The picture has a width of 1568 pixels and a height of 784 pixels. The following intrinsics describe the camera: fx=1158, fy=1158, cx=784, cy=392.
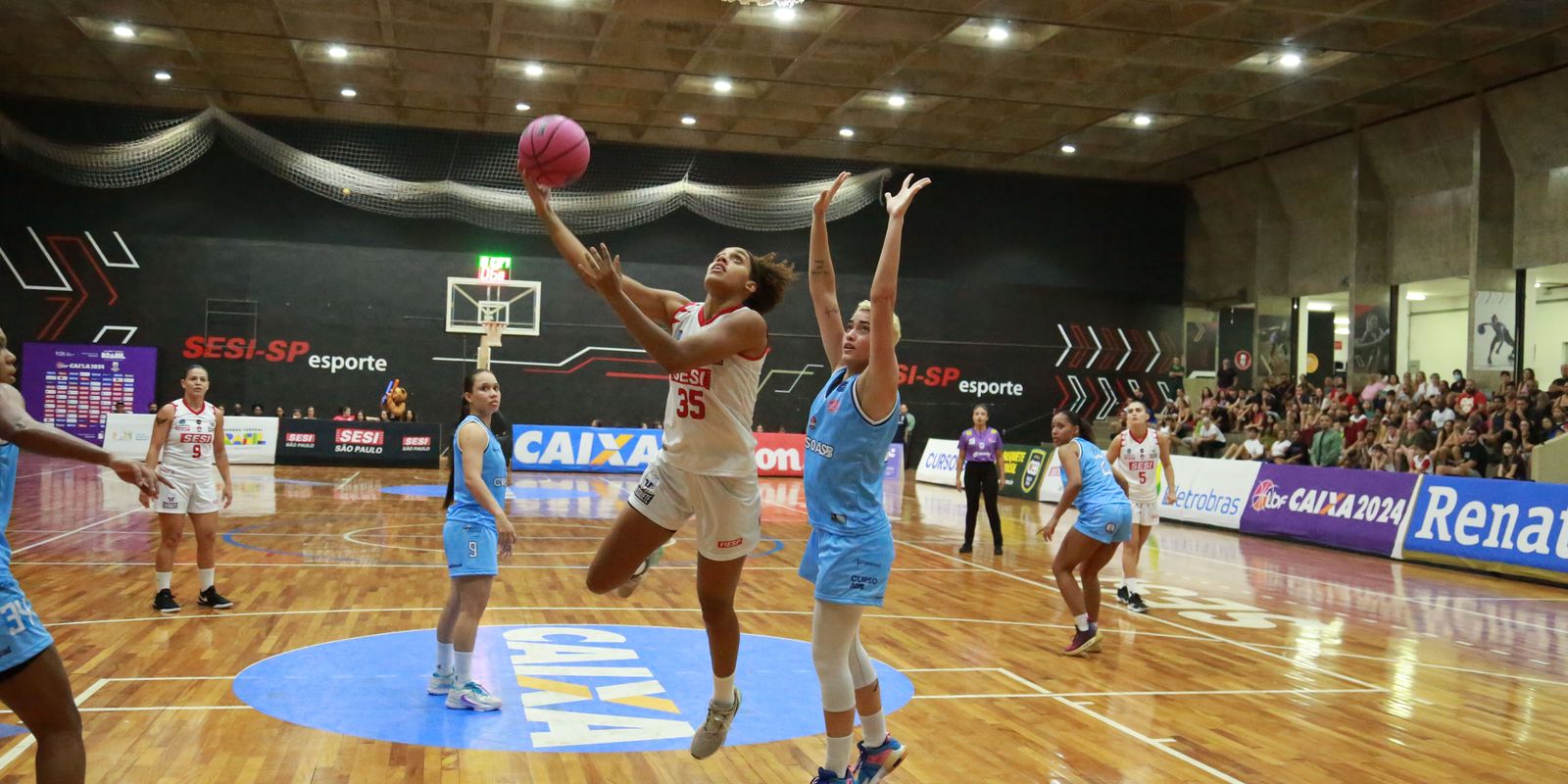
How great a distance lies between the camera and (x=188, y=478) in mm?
8305

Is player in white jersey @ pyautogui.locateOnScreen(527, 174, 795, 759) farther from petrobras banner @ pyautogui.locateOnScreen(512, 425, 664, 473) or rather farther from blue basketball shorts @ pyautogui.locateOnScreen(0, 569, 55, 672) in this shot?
petrobras banner @ pyautogui.locateOnScreen(512, 425, 664, 473)

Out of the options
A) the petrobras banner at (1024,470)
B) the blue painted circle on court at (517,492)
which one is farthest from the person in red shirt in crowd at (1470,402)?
the blue painted circle on court at (517,492)

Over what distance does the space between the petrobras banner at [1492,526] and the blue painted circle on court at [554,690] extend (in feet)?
29.8

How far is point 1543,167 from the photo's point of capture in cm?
2050

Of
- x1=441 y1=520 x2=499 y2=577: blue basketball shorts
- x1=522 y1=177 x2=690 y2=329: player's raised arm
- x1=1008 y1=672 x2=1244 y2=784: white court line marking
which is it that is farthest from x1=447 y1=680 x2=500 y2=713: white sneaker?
x1=1008 y1=672 x2=1244 y2=784: white court line marking

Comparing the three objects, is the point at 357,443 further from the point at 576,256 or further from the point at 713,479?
the point at 576,256

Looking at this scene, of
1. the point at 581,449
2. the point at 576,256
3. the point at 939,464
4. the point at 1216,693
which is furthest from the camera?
the point at 939,464

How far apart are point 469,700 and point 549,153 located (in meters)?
2.77

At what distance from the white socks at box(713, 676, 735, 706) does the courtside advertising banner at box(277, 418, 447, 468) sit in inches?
804

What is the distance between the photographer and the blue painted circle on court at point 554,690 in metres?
5.36

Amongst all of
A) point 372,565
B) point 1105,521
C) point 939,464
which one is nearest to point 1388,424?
point 939,464

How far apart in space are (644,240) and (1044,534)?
20995mm

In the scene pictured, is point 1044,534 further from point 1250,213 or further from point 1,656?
point 1250,213

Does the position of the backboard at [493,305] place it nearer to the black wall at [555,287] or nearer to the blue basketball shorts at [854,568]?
the black wall at [555,287]
